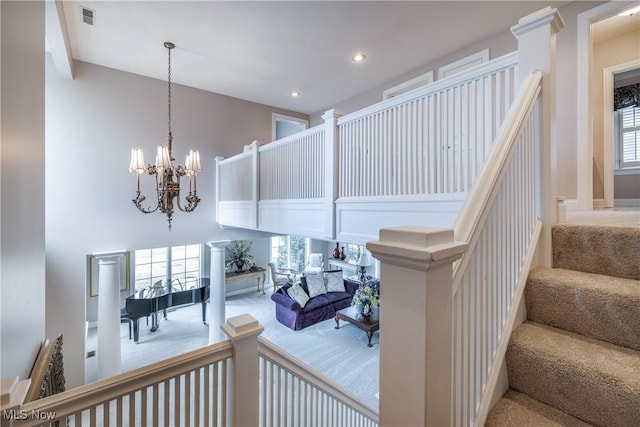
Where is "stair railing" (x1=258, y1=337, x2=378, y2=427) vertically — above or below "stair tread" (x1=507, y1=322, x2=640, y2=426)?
below

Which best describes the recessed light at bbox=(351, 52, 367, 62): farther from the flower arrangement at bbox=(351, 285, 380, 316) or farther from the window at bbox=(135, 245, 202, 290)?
the window at bbox=(135, 245, 202, 290)

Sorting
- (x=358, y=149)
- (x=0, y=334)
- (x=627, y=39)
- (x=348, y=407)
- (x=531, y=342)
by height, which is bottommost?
(x=348, y=407)

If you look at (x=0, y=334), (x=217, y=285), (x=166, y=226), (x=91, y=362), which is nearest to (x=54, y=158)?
(x=166, y=226)

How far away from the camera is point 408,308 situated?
0.69 m

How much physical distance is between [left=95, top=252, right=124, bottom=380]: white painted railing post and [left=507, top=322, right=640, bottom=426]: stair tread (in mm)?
4532

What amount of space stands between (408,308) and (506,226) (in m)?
0.68

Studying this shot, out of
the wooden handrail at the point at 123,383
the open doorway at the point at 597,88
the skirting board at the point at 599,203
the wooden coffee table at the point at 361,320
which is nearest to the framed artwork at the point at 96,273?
the wooden handrail at the point at 123,383

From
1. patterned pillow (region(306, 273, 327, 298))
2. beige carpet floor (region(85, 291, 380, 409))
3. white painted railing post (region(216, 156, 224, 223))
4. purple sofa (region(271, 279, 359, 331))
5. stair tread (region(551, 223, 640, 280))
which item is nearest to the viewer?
stair tread (region(551, 223, 640, 280))

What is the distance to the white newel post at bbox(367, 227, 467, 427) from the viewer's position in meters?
0.66

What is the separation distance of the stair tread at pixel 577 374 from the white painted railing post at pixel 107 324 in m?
4.53

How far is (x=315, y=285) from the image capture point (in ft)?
22.5

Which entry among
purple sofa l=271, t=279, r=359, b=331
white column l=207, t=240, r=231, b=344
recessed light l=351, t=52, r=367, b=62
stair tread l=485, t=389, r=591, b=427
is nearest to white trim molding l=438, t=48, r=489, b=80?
recessed light l=351, t=52, r=367, b=62

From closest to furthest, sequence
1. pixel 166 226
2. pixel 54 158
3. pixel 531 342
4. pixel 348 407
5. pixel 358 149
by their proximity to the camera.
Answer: pixel 531 342, pixel 348 407, pixel 358 149, pixel 54 158, pixel 166 226

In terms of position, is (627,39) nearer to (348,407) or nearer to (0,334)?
(348,407)
